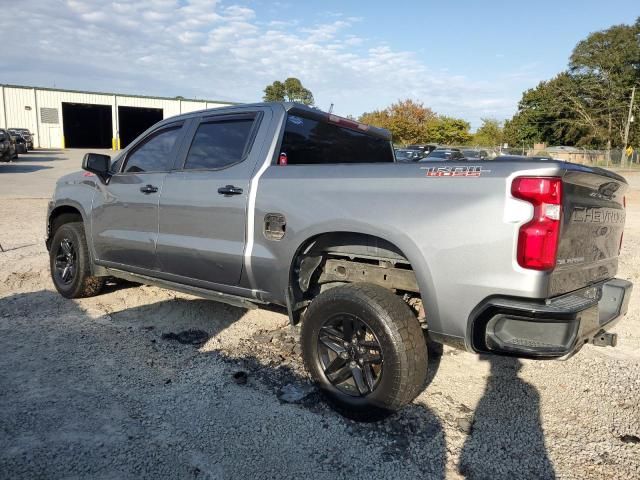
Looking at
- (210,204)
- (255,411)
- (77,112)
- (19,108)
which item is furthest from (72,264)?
(77,112)

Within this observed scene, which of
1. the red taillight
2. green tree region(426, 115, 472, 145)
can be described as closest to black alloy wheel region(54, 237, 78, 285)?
the red taillight

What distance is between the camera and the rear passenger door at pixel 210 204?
3.60 m

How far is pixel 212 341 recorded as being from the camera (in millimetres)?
4172

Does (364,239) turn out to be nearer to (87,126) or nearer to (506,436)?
(506,436)

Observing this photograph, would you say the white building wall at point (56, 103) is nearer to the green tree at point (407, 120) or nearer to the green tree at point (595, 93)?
the green tree at point (407, 120)

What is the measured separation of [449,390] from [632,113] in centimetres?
6111

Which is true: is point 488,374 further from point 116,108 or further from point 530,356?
point 116,108

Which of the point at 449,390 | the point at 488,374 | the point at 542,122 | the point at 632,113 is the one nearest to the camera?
the point at 449,390

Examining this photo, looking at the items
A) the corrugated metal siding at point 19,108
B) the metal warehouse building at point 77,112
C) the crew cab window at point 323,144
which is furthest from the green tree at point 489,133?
the crew cab window at point 323,144

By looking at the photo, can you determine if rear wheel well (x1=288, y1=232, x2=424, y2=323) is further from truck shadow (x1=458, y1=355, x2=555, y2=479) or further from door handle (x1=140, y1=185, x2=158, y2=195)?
door handle (x1=140, y1=185, x2=158, y2=195)

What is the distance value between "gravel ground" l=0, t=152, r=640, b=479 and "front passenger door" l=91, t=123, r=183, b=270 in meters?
0.64

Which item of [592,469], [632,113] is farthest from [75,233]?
[632,113]

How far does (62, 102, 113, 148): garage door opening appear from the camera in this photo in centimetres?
4909

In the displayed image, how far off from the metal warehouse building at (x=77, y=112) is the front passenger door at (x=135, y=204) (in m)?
40.6
